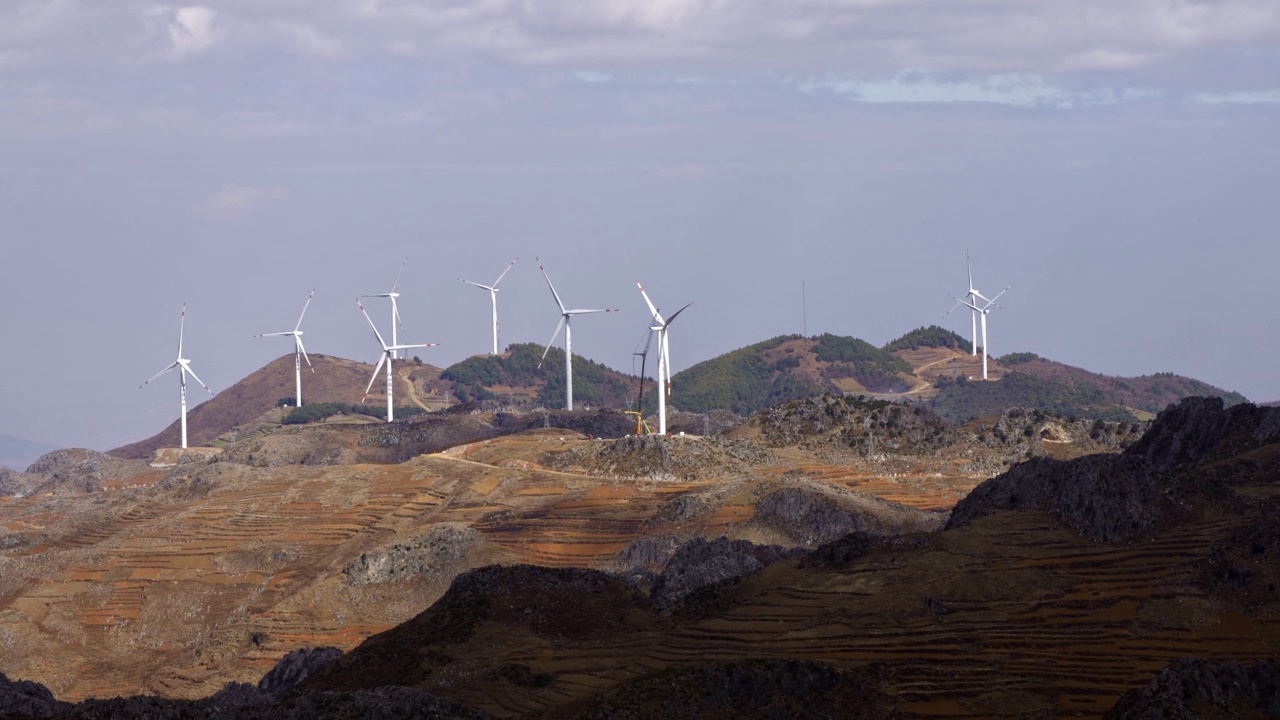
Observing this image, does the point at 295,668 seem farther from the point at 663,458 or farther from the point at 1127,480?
the point at 663,458

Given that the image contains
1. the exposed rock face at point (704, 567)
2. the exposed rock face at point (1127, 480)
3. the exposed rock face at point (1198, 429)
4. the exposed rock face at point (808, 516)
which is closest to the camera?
the exposed rock face at point (1127, 480)

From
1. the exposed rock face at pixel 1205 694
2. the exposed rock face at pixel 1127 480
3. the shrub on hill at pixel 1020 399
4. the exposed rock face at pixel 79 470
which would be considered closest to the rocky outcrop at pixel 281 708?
the exposed rock face at pixel 1205 694

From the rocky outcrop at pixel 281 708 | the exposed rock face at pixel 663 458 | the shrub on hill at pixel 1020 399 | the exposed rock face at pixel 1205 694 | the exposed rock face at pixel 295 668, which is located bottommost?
the exposed rock face at pixel 295 668

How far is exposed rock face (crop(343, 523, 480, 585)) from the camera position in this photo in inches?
2960

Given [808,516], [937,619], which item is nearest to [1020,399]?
[808,516]

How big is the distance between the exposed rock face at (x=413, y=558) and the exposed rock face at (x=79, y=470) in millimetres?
64364

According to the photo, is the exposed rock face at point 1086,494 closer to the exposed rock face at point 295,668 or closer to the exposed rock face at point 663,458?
the exposed rock face at point 295,668

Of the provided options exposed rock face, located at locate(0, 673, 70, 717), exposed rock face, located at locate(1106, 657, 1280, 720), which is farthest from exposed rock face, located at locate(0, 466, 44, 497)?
exposed rock face, located at locate(1106, 657, 1280, 720)

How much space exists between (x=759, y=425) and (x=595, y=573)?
58718 millimetres

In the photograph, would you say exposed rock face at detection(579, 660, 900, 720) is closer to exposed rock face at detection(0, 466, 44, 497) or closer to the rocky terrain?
the rocky terrain

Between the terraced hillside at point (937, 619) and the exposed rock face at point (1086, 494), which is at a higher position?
the exposed rock face at point (1086, 494)

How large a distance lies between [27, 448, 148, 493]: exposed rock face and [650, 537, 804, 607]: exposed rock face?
8566cm

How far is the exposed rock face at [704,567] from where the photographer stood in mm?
57656

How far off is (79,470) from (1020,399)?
12123 centimetres
